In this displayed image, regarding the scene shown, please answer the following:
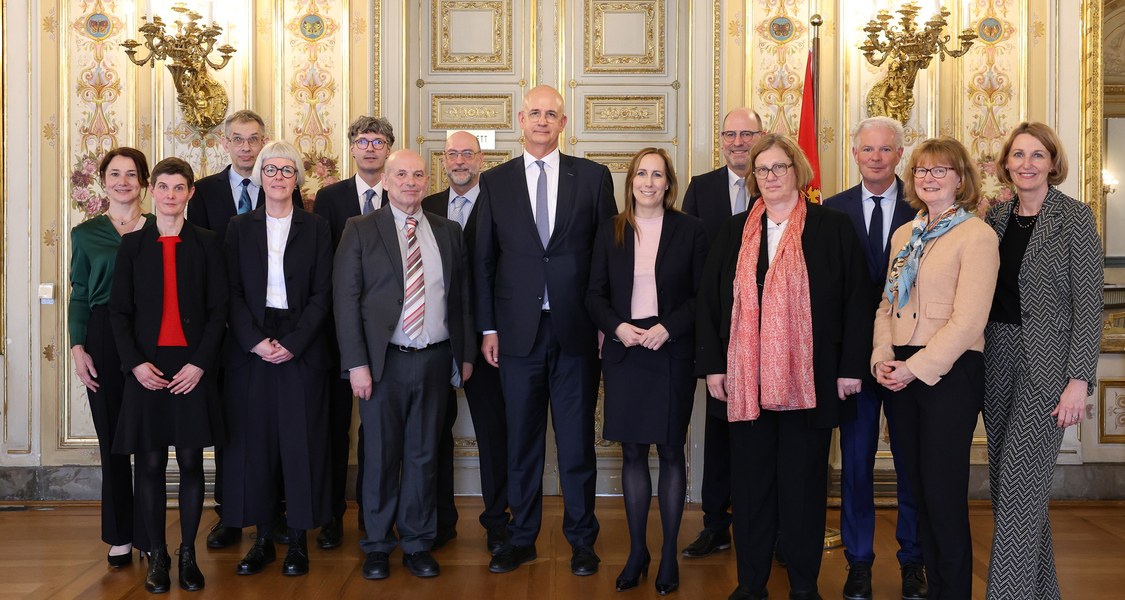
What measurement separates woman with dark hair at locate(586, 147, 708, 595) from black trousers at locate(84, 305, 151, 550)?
1852 mm

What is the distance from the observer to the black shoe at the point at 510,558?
3748 mm

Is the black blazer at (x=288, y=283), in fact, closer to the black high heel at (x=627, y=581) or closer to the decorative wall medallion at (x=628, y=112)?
the black high heel at (x=627, y=581)

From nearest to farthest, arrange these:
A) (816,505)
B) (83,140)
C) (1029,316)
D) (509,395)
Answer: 1. (1029,316)
2. (816,505)
3. (509,395)
4. (83,140)

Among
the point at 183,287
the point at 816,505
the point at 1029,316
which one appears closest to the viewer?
the point at 1029,316

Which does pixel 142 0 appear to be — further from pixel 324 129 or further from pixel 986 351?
pixel 986 351

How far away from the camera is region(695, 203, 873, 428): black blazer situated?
3.14 metres

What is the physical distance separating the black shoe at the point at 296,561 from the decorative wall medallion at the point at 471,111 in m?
2.43

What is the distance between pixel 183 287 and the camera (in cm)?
355

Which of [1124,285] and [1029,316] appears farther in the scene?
[1124,285]

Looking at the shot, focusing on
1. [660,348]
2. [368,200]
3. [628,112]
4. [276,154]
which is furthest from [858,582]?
[628,112]

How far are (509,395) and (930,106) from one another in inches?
108

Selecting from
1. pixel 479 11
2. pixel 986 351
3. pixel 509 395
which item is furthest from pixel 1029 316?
pixel 479 11

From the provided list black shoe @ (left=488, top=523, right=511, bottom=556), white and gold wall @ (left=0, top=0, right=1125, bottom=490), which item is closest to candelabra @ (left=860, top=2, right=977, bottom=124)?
white and gold wall @ (left=0, top=0, right=1125, bottom=490)

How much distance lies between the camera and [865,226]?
3.67m
